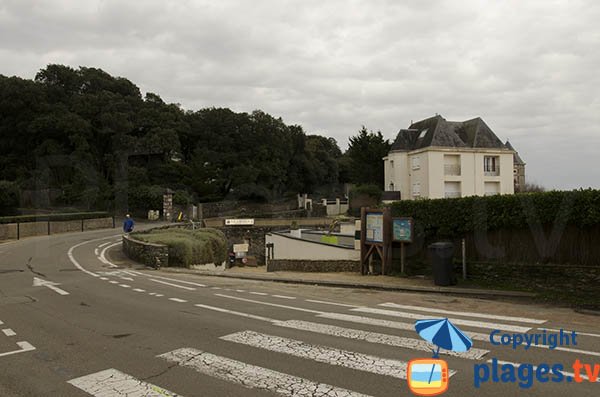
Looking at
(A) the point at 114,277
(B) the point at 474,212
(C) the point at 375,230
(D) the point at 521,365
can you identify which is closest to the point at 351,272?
(C) the point at 375,230

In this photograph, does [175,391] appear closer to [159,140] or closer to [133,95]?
[159,140]

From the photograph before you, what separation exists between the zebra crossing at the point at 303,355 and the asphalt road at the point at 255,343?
2 centimetres

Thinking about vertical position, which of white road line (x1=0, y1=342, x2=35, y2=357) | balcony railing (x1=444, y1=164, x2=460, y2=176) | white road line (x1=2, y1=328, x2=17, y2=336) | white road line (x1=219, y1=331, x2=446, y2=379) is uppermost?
balcony railing (x1=444, y1=164, x2=460, y2=176)

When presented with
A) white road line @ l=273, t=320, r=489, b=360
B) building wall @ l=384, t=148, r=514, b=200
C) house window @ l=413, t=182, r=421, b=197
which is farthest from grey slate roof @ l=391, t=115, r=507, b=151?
white road line @ l=273, t=320, r=489, b=360

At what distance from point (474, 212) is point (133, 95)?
187ft

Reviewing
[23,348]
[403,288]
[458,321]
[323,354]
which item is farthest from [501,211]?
[23,348]

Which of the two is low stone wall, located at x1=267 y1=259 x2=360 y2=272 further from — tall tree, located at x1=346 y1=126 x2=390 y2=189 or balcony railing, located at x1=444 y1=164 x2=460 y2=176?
tall tree, located at x1=346 y1=126 x2=390 y2=189

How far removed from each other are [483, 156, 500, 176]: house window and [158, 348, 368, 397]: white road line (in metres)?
45.4

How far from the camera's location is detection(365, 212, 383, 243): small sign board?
1647 cm

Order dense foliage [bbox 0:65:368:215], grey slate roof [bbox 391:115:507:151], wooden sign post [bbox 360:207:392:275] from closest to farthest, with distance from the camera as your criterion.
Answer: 1. wooden sign post [bbox 360:207:392:275]
2. grey slate roof [bbox 391:115:507:151]
3. dense foliage [bbox 0:65:368:215]

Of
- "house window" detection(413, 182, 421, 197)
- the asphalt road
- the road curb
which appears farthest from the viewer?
"house window" detection(413, 182, 421, 197)

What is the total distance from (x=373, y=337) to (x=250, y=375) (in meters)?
2.48

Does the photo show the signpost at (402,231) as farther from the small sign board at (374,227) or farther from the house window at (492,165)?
the house window at (492,165)

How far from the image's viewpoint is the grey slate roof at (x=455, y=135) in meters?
46.2
